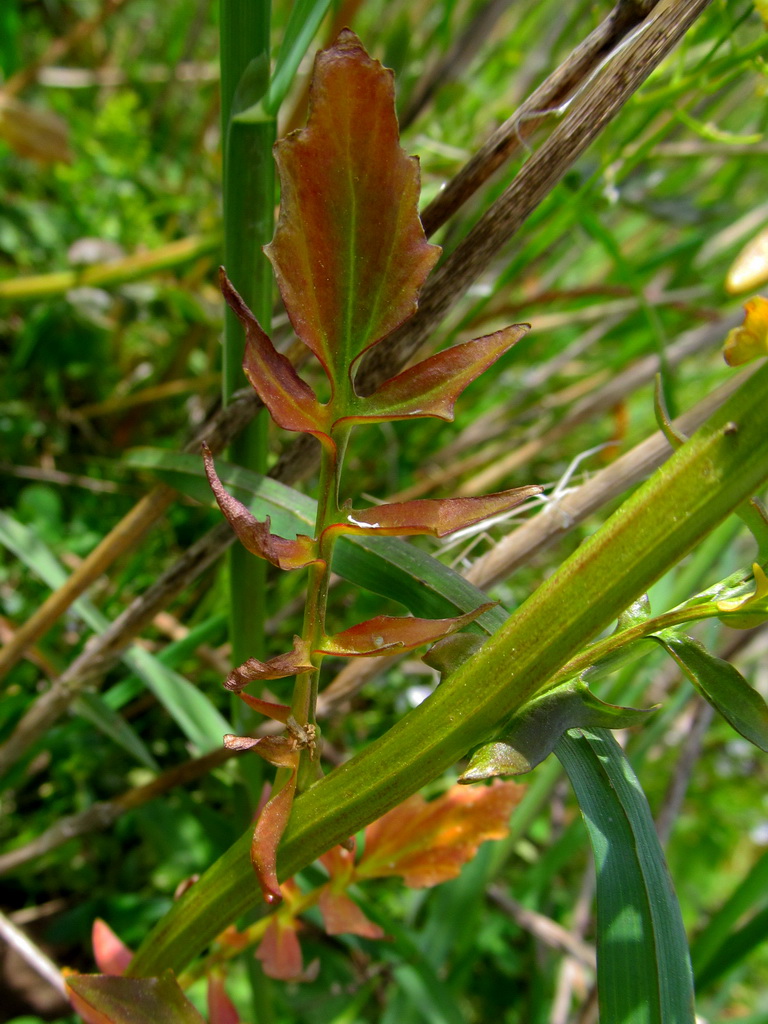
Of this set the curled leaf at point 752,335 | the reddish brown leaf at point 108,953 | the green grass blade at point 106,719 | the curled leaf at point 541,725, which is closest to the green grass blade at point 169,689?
the green grass blade at point 106,719

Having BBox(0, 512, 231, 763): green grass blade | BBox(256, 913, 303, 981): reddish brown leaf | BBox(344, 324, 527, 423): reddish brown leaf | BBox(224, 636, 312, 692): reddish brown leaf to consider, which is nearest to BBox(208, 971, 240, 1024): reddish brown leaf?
BBox(256, 913, 303, 981): reddish brown leaf

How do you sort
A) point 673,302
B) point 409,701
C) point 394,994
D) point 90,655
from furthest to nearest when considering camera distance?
point 673,302 < point 409,701 < point 394,994 < point 90,655

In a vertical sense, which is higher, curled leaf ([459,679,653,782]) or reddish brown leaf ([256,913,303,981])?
curled leaf ([459,679,653,782])

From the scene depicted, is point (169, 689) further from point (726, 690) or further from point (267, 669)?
point (726, 690)

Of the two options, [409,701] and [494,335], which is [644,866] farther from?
[409,701]

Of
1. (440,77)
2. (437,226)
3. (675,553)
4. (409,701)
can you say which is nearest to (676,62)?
(437,226)

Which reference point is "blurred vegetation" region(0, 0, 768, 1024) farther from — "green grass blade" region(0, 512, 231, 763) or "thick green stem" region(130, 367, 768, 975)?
"thick green stem" region(130, 367, 768, 975)

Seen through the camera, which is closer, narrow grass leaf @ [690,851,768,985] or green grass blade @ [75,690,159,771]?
green grass blade @ [75,690,159,771]
